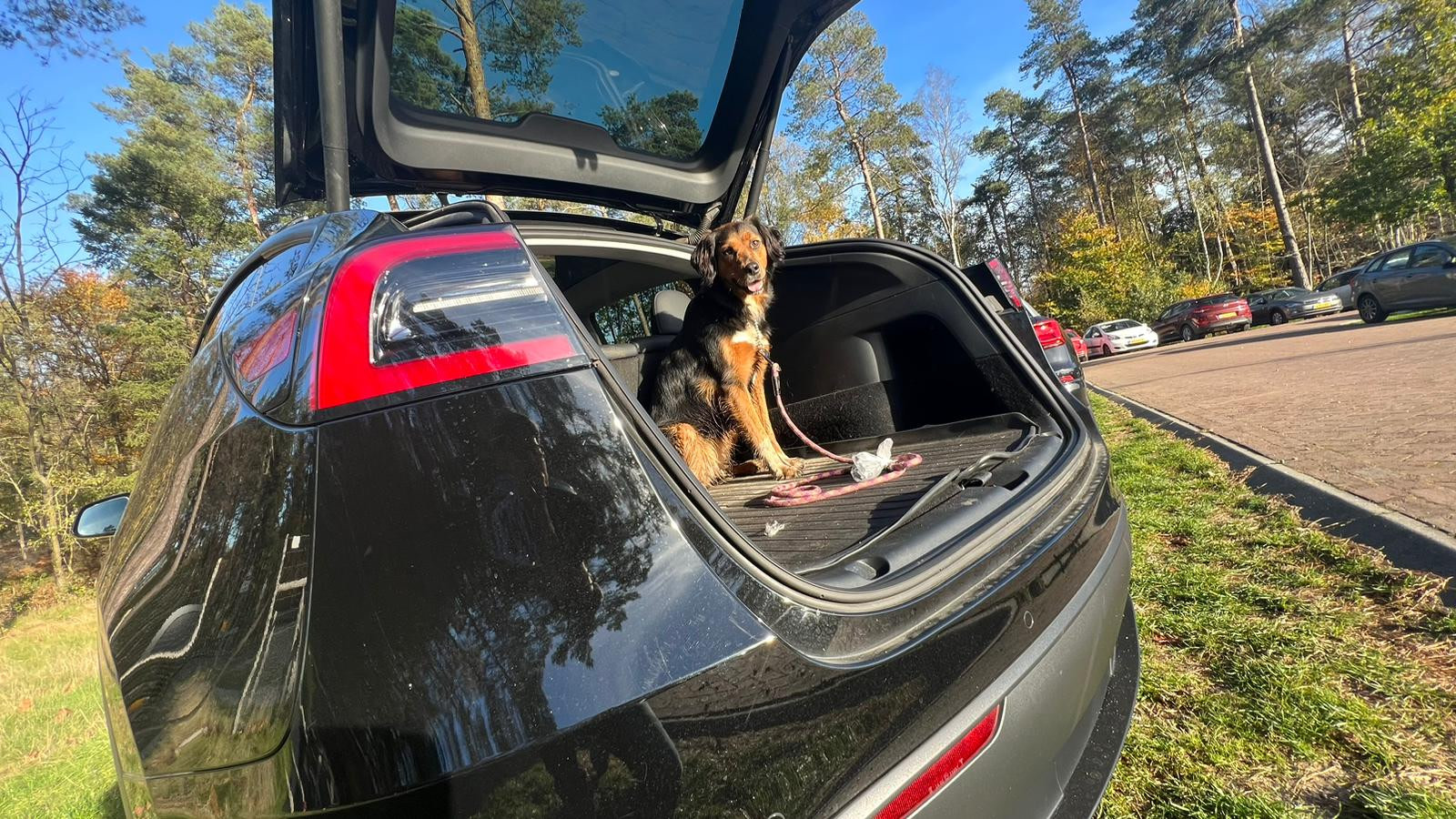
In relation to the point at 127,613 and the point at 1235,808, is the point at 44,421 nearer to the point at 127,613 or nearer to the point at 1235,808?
the point at 127,613

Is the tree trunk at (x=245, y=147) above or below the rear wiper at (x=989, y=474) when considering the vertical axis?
above

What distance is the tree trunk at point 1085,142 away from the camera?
116 feet

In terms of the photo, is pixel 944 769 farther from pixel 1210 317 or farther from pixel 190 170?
pixel 1210 317

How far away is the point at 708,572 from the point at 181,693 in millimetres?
797

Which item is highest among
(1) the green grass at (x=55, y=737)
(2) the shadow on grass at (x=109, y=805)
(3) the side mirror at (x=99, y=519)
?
(3) the side mirror at (x=99, y=519)

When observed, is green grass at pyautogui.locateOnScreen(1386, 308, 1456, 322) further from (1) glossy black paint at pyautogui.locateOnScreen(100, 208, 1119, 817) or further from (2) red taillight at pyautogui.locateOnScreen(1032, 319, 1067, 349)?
(1) glossy black paint at pyautogui.locateOnScreen(100, 208, 1119, 817)

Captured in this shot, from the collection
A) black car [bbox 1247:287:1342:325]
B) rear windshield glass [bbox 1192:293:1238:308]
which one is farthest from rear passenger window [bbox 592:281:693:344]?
black car [bbox 1247:287:1342:325]

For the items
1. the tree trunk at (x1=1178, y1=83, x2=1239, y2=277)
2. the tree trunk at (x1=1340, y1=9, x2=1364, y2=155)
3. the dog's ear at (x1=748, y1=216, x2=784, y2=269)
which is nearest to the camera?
the dog's ear at (x1=748, y1=216, x2=784, y2=269)

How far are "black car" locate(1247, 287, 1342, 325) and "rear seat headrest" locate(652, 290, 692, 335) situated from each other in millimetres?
28984

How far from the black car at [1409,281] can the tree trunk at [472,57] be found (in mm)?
17874

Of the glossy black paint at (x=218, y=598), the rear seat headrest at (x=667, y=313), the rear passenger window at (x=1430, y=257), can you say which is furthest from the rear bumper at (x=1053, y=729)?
the rear passenger window at (x=1430, y=257)

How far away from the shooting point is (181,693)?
0.93 metres

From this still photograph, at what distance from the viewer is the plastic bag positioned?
2.47 metres

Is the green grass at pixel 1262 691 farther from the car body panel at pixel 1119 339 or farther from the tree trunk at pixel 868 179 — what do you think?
the tree trunk at pixel 868 179
